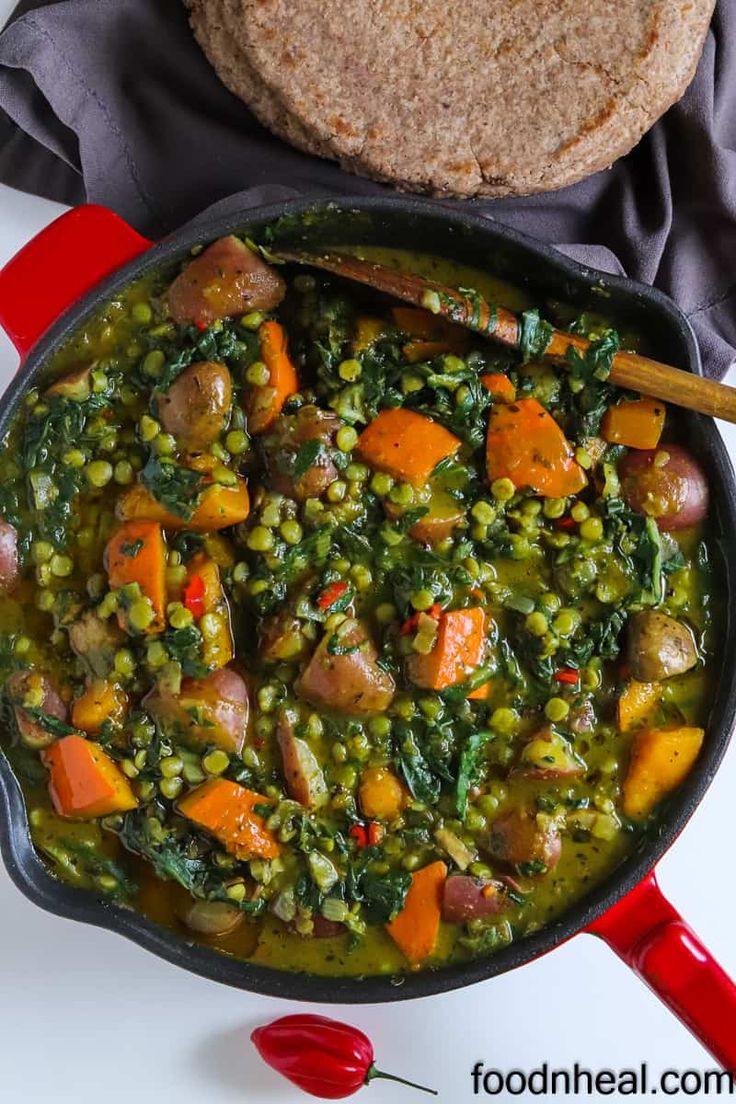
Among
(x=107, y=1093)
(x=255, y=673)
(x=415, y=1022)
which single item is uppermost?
(x=255, y=673)

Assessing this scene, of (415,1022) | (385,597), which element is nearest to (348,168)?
(385,597)

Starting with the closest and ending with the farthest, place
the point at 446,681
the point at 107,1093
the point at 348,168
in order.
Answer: the point at 446,681 < the point at 348,168 < the point at 107,1093

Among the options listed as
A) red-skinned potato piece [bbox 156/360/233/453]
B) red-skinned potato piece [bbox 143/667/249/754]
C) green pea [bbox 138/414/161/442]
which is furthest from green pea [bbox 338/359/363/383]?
red-skinned potato piece [bbox 143/667/249/754]

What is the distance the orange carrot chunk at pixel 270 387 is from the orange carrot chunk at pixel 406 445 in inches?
10.5

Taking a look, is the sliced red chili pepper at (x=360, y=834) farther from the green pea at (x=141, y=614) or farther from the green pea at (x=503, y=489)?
the green pea at (x=503, y=489)

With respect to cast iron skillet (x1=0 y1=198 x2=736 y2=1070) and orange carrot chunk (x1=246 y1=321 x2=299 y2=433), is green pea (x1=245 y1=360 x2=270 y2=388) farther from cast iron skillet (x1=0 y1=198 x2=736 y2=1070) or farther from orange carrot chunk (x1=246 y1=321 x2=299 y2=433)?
cast iron skillet (x1=0 y1=198 x2=736 y2=1070)

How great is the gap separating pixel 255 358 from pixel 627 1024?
2.68 meters

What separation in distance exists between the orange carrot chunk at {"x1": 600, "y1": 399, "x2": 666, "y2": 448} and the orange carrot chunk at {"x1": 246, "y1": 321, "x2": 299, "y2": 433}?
3.15 feet

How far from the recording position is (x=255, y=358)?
3.22 meters

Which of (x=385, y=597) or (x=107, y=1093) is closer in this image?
(x=385, y=597)

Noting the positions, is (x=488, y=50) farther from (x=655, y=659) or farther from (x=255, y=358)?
(x=655, y=659)

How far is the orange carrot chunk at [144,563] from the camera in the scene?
313cm

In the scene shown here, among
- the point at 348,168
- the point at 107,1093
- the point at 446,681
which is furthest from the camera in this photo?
the point at 107,1093

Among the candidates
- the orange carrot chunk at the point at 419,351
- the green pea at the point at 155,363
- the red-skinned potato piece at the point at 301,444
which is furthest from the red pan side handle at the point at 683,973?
the green pea at the point at 155,363
